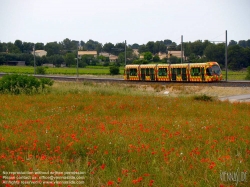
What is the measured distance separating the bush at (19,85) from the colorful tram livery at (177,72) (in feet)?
69.4

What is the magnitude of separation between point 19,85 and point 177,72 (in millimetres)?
23923

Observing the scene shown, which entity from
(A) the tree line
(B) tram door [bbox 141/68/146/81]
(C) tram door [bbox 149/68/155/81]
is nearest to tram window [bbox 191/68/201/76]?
(C) tram door [bbox 149/68/155/81]

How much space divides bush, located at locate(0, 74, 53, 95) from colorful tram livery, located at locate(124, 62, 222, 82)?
2115cm

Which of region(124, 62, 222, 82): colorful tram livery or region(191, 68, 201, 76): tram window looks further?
region(191, 68, 201, 76): tram window

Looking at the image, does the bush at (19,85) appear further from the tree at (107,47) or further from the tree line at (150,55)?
the tree at (107,47)

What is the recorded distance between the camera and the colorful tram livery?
40.5 meters

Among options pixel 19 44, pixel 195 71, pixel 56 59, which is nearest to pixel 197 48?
pixel 56 59

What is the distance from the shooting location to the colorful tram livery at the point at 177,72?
4050 cm

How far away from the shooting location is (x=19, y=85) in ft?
79.5

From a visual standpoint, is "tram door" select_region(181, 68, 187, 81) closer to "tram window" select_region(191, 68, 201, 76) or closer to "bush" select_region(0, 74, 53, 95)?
"tram window" select_region(191, 68, 201, 76)

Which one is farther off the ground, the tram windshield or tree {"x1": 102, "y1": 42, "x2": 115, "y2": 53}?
tree {"x1": 102, "y1": 42, "x2": 115, "y2": 53}

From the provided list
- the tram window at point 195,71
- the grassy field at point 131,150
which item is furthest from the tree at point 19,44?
the grassy field at point 131,150

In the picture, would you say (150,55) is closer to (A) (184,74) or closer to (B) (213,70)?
(A) (184,74)

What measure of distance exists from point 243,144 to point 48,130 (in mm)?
5106
